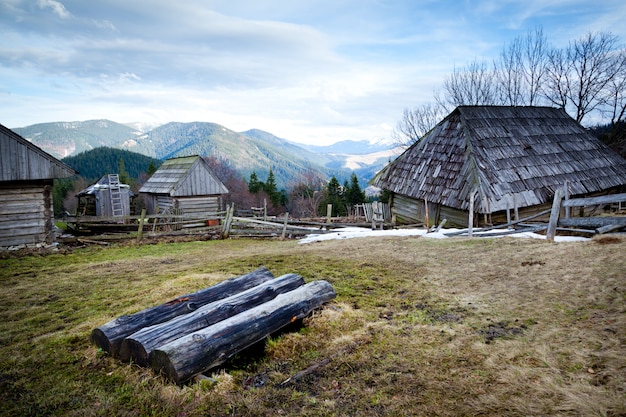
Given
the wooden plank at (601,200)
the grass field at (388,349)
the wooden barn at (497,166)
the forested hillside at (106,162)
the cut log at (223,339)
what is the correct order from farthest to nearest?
the forested hillside at (106,162), the wooden barn at (497,166), the wooden plank at (601,200), the cut log at (223,339), the grass field at (388,349)

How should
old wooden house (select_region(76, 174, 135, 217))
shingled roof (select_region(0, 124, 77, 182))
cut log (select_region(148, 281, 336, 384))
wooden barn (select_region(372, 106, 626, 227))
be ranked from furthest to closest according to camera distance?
1. old wooden house (select_region(76, 174, 135, 217))
2. wooden barn (select_region(372, 106, 626, 227))
3. shingled roof (select_region(0, 124, 77, 182))
4. cut log (select_region(148, 281, 336, 384))

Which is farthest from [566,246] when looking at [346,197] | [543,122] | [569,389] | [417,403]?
[346,197]

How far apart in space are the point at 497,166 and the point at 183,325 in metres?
15.4

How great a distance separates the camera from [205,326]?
4402mm

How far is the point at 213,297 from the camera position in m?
5.39

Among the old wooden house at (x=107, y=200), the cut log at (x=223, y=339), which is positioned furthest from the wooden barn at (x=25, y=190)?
the old wooden house at (x=107, y=200)

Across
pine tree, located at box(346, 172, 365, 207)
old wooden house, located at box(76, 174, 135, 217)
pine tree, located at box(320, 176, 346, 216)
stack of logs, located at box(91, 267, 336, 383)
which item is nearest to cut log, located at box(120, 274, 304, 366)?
stack of logs, located at box(91, 267, 336, 383)

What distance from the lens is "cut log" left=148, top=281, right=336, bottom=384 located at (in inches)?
146

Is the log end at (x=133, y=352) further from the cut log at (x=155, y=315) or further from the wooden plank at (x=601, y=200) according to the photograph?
the wooden plank at (x=601, y=200)

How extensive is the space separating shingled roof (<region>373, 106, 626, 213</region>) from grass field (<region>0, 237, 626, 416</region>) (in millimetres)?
7234

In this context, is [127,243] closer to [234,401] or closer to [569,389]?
[234,401]

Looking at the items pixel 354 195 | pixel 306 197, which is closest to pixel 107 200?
pixel 354 195

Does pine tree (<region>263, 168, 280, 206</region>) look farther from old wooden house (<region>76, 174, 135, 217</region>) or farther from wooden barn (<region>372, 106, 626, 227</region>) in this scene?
wooden barn (<region>372, 106, 626, 227</region>)

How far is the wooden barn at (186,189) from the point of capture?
25.0 meters
